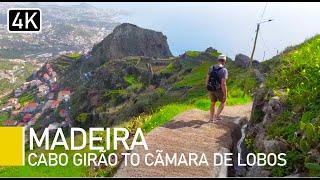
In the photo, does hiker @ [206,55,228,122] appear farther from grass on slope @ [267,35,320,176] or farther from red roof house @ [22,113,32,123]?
red roof house @ [22,113,32,123]

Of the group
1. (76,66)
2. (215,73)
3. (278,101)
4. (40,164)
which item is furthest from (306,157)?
(76,66)

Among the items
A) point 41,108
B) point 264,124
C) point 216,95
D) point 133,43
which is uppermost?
point 133,43

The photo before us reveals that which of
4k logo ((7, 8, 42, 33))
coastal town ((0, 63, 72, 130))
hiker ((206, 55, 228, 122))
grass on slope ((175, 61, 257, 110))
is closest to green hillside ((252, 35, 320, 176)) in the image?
hiker ((206, 55, 228, 122))

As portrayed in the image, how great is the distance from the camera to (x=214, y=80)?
18.1 m

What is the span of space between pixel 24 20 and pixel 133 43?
132428mm

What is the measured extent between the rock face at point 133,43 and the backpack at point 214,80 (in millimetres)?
123046

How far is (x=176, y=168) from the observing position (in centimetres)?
1295

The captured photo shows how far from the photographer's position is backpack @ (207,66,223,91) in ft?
58.8

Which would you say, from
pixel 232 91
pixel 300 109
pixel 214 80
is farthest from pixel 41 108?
pixel 300 109

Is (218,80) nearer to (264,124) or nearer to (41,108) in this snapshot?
(264,124)

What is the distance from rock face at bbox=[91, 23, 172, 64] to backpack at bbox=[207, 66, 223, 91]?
404 feet

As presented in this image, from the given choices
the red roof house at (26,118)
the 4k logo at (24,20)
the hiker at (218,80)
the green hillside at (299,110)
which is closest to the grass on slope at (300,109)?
the green hillside at (299,110)

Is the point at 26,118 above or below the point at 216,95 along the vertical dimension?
below

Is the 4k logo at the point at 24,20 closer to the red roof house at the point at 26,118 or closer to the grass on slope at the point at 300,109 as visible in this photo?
the grass on slope at the point at 300,109
